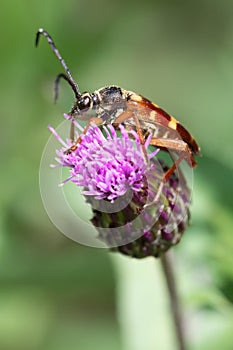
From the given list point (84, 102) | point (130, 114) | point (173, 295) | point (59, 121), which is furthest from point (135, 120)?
point (59, 121)

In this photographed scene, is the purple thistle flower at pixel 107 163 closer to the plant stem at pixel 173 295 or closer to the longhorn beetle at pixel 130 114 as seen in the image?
the longhorn beetle at pixel 130 114

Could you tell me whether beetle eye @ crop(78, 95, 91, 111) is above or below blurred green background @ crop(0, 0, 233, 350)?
above

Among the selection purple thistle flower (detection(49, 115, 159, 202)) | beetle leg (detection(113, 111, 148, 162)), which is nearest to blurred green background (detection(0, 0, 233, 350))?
purple thistle flower (detection(49, 115, 159, 202))

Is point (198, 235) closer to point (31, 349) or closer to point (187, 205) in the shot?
point (187, 205)

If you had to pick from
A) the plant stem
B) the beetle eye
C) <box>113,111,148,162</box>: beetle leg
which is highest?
the beetle eye

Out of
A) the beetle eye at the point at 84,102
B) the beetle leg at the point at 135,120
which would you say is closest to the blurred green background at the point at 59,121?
the beetle leg at the point at 135,120

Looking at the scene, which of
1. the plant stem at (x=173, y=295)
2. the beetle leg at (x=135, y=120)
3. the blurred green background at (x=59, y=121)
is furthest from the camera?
the blurred green background at (x=59, y=121)

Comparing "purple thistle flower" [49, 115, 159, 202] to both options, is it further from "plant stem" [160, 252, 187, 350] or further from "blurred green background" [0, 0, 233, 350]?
"blurred green background" [0, 0, 233, 350]

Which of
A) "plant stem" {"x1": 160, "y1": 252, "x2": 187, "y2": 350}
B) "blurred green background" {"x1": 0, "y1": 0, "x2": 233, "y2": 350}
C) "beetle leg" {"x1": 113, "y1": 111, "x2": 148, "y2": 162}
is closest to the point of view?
"beetle leg" {"x1": 113, "y1": 111, "x2": 148, "y2": 162}
